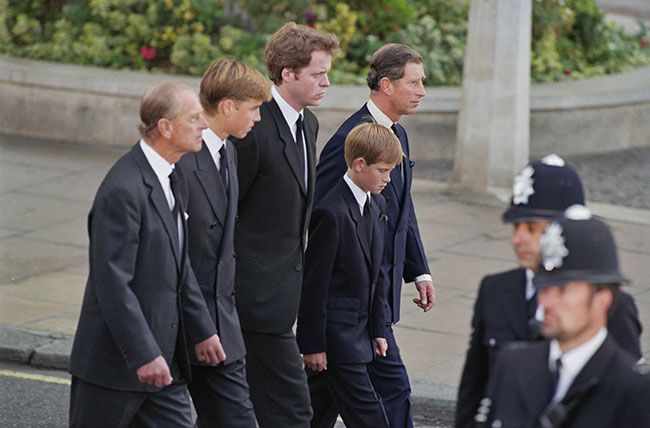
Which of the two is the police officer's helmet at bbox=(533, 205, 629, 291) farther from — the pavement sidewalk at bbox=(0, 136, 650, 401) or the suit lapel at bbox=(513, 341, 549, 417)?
the pavement sidewalk at bbox=(0, 136, 650, 401)

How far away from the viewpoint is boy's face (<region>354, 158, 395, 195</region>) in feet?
21.5

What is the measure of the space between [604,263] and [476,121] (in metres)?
9.25

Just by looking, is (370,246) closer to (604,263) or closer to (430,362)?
(430,362)

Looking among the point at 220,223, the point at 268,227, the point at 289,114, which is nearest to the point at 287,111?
the point at 289,114

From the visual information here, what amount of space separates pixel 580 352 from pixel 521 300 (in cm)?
84

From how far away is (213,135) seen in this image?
6.14m

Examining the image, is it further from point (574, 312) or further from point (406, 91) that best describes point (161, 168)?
point (574, 312)

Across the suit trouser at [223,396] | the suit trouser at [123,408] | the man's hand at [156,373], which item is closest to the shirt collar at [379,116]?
the suit trouser at [223,396]

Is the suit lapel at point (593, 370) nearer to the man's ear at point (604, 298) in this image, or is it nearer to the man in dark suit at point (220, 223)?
the man's ear at point (604, 298)

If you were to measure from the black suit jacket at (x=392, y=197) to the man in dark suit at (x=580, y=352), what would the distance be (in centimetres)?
302

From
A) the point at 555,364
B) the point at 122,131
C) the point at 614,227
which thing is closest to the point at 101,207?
the point at 555,364

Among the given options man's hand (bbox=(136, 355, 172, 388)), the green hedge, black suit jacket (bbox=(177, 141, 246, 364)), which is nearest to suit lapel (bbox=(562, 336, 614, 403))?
man's hand (bbox=(136, 355, 172, 388))

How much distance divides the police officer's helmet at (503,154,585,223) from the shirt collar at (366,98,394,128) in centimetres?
250

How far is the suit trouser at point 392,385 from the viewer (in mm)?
6762
